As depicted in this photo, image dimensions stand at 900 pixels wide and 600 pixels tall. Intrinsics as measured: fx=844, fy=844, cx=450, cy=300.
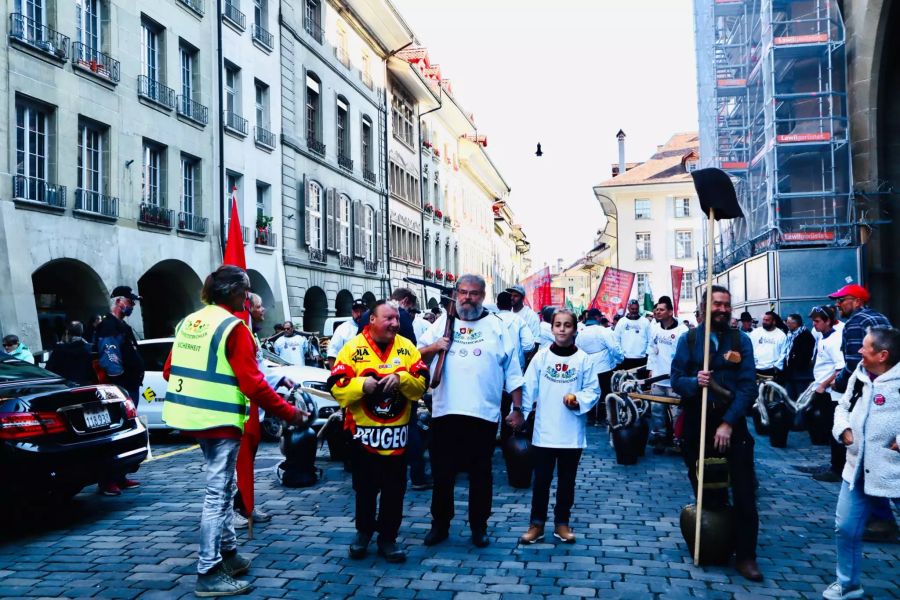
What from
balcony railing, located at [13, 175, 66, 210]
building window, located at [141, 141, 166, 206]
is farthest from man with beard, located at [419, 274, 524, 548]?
building window, located at [141, 141, 166, 206]

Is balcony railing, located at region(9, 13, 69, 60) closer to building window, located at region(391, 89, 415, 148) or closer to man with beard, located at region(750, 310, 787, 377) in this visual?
man with beard, located at region(750, 310, 787, 377)

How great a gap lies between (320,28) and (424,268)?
1553cm

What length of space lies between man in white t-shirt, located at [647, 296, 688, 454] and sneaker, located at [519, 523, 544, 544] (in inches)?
200

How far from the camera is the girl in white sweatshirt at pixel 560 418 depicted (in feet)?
20.6

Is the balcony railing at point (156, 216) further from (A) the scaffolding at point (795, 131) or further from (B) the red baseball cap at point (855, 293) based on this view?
(B) the red baseball cap at point (855, 293)

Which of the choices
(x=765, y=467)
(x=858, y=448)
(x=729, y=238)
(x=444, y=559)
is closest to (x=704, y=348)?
(x=858, y=448)

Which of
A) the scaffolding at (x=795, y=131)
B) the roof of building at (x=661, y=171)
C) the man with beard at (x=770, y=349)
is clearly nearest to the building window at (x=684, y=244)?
the roof of building at (x=661, y=171)

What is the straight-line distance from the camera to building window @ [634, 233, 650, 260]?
59906mm

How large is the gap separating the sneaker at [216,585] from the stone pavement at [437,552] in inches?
4.6

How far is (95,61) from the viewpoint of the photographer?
57.0 ft

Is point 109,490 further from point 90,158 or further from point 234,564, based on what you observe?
point 90,158

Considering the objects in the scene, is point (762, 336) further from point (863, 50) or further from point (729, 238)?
point (729, 238)

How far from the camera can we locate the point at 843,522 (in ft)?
16.0

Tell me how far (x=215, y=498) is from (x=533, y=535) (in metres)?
2.37
